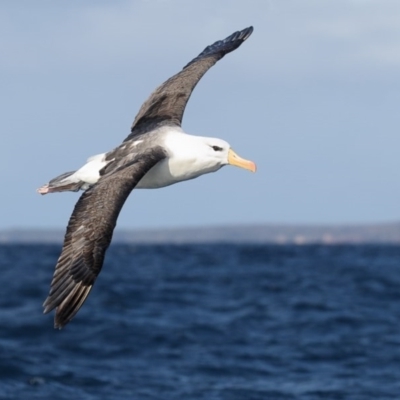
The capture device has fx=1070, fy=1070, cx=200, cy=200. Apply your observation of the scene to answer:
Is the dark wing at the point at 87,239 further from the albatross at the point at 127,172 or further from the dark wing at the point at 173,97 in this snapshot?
the dark wing at the point at 173,97

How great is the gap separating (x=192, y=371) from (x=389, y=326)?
20.0ft

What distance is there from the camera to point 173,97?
12617 mm

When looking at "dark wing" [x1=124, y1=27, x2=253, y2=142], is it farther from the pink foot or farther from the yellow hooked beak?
the yellow hooked beak

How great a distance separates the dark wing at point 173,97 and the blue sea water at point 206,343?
18.2ft

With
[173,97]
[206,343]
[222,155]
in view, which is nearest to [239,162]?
[222,155]

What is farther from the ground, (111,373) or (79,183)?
(79,183)

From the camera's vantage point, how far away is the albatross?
9.27m

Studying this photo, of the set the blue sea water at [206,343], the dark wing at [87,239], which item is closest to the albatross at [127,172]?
the dark wing at [87,239]

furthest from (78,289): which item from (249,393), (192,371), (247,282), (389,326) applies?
(247,282)

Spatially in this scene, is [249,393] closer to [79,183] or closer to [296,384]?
[296,384]

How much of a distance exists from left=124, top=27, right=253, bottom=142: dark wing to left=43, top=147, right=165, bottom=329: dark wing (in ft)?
6.31

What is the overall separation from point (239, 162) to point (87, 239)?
2.12 m

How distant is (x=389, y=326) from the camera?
2264cm

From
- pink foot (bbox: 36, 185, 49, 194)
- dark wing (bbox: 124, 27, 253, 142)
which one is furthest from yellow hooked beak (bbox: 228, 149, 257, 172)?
pink foot (bbox: 36, 185, 49, 194)
